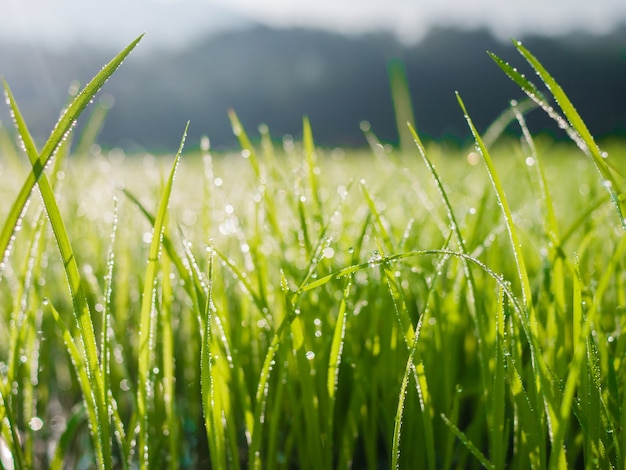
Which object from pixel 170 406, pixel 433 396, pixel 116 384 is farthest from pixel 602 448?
pixel 116 384

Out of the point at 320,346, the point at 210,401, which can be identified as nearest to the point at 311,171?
the point at 320,346

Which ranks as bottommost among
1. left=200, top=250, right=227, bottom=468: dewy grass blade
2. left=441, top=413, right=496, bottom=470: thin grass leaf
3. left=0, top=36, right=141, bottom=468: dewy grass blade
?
left=441, top=413, right=496, bottom=470: thin grass leaf

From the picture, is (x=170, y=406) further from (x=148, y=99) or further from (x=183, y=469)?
(x=148, y=99)

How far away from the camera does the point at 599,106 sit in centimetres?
696

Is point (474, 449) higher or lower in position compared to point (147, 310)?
lower

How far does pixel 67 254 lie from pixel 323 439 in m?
0.30

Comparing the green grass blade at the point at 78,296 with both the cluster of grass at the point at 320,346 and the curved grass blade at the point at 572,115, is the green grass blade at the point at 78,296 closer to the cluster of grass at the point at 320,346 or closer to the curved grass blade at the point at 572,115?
the cluster of grass at the point at 320,346

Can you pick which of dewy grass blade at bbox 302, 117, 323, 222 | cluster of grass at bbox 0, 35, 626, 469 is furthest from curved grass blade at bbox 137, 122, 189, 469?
dewy grass blade at bbox 302, 117, 323, 222

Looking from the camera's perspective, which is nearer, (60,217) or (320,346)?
(60,217)

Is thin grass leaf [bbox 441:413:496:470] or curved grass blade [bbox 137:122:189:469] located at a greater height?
curved grass blade [bbox 137:122:189:469]

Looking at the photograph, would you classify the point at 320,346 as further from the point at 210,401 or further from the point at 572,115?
the point at 572,115

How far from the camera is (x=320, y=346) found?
1.75 feet

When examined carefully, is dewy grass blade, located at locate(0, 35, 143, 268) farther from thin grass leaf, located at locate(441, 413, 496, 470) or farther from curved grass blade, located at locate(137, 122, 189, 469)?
thin grass leaf, located at locate(441, 413, 496, 470)

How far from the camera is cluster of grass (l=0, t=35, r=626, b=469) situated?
380 mm
